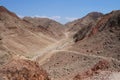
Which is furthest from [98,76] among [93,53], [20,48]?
[20,48]

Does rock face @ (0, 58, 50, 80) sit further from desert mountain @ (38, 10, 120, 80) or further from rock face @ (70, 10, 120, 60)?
rock face @ (70, 10, 120, 60)

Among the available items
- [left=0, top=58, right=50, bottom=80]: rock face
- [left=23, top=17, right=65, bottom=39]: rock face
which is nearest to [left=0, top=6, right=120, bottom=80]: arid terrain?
[left=0, top=58, right=50, bottom=80]: rock face

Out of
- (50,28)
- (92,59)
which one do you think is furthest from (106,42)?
(50,28)

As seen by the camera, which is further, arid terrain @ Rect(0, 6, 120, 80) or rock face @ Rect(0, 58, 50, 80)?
arid terrain @ Rect(0, 6, 120, 80)

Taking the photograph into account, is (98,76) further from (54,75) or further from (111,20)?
(111,20)

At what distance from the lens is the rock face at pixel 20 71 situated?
1904cm

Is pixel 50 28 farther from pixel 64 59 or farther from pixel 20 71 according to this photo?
pixel 20 71

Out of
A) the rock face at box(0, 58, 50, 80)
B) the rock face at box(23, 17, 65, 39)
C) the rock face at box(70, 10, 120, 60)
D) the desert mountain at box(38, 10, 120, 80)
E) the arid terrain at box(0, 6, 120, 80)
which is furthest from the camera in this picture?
the rock face at box(23, 17, 65, 39)

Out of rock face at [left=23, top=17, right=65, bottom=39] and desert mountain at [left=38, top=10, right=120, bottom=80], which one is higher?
rock face at [left=23, top=17, right=65, bottom=39]

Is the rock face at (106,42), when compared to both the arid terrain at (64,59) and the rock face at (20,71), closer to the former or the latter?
the arid terrain at (64,59)

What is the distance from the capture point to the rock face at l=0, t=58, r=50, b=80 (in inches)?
750

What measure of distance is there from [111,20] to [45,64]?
53.4ft

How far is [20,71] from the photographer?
64.6ft

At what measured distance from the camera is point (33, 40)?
74.1 meters
